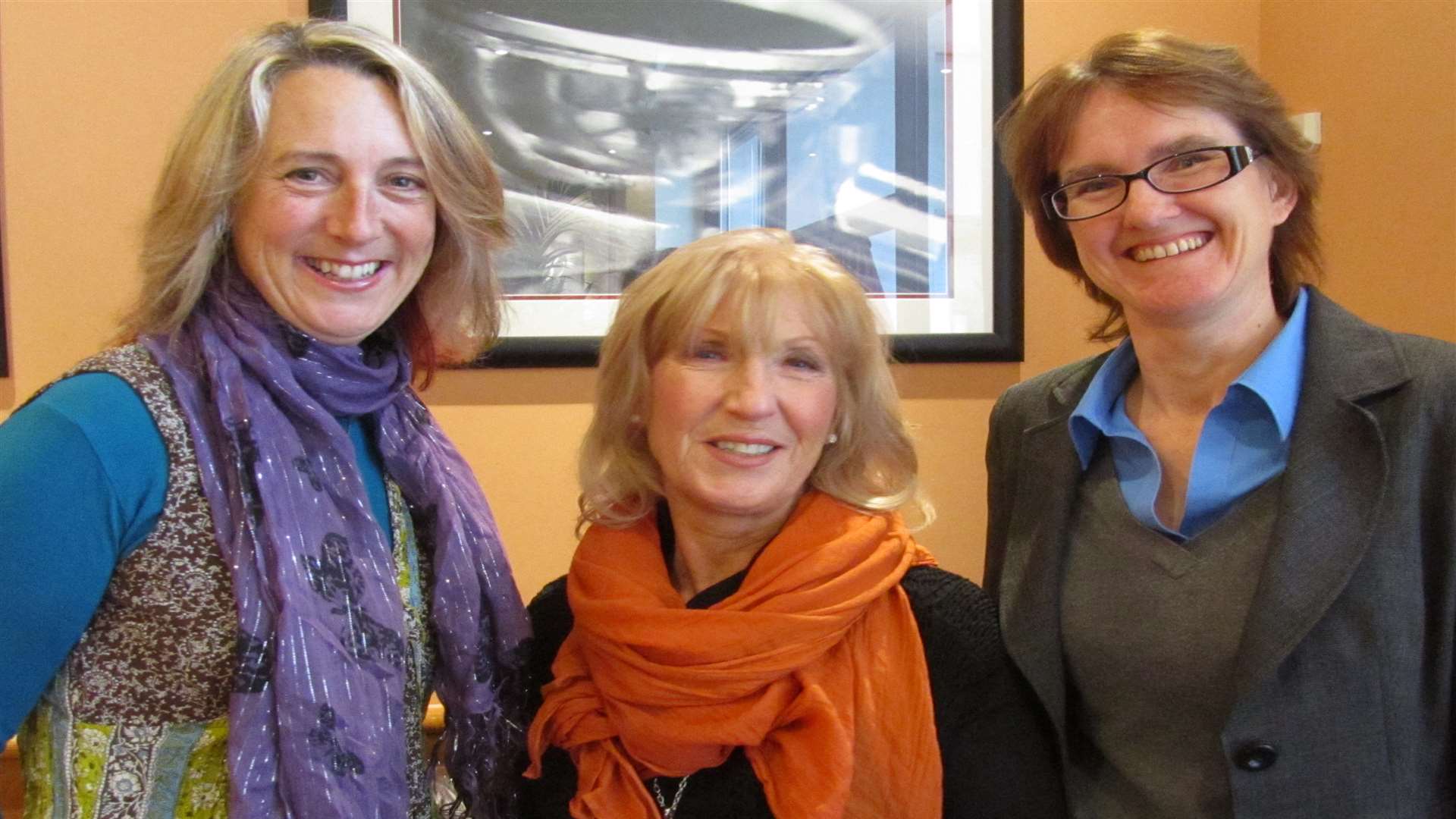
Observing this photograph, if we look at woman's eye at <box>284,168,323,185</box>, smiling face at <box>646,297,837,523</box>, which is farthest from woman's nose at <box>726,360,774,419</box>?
woman's eye at <box>284,168,323,185</box>

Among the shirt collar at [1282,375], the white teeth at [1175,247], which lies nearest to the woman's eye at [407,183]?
the white teeth at [1175,247]

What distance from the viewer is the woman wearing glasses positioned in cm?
110

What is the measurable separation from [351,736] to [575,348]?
3.68 ft

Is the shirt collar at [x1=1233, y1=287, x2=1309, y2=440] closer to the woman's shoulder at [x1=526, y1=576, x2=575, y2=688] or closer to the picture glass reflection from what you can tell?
the woman's shoulder at [x1=526, y1=576, x2=575, y2=688]

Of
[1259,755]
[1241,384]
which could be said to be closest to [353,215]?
[1241,384]

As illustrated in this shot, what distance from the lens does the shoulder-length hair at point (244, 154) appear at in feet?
3.92

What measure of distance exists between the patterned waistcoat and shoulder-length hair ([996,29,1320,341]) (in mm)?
1087

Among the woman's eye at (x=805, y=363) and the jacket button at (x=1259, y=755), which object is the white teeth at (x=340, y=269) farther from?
the jacket button at (x=1259, y=755)

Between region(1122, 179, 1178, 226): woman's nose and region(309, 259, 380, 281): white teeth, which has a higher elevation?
region(1122, 179, 1178, 226): woman's nose

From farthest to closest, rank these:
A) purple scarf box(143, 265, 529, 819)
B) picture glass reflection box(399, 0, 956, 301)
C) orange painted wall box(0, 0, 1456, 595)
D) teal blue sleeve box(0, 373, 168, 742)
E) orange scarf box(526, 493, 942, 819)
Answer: picture glass reflection box(399, 0, 956, 301) → orange painted wall box(0, 0, 1456, 595) → orange scarf box(526, 493, 942, 819) → purple scarf box(143, 265, 529, 819) → teal blue sleeve box(0, 373, 168, 742)

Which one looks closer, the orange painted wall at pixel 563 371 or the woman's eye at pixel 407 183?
the woman's eye at pixel 407 183

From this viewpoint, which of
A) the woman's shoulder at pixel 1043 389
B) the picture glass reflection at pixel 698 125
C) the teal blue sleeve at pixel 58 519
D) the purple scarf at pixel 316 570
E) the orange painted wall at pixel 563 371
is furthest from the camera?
the picture glass reflection at pixel 698 125

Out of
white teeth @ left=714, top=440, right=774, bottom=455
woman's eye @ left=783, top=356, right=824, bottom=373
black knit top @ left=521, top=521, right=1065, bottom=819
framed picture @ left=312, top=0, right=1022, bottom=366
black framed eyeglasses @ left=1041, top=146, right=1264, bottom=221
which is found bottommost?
black knit top @ left=521, top=521, right=1065, bottom=819

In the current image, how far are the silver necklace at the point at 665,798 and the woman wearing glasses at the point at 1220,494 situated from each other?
1.42 ft
